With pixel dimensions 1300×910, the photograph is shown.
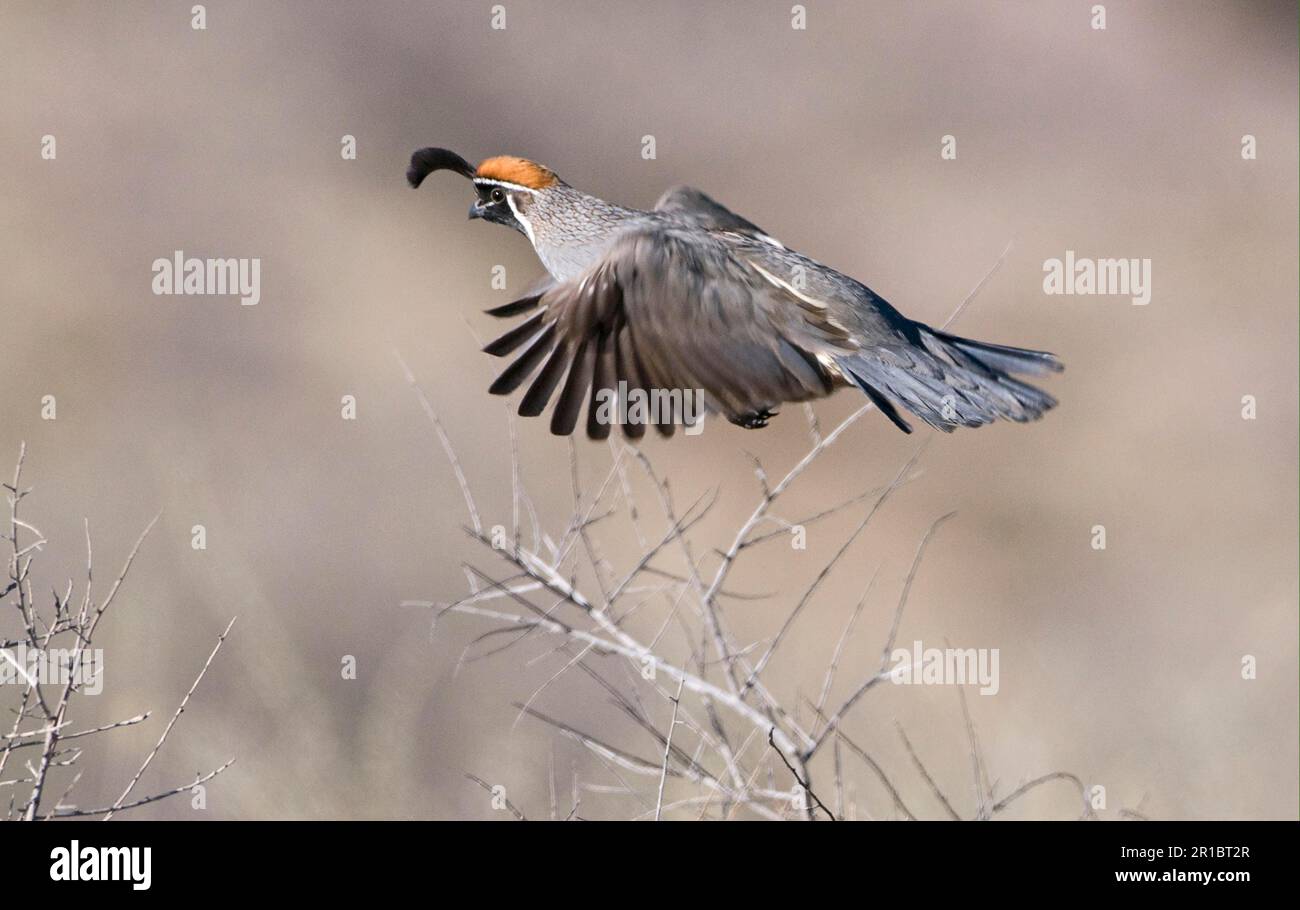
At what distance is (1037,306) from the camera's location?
15625mm

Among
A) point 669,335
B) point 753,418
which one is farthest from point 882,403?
point 669,335

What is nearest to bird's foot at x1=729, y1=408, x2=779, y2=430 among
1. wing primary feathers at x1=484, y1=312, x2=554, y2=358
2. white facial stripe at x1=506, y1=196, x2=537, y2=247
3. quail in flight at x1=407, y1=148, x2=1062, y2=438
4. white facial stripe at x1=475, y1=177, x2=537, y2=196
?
quail in flight at x1=407, y1=148, x2=1062, y2=438

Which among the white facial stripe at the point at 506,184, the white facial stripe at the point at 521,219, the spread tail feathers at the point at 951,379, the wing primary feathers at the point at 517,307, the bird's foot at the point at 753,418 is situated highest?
the white facial stripe at the point at 506,184

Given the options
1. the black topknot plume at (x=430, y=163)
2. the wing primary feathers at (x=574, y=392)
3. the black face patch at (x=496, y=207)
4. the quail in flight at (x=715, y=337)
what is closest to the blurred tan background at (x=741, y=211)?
the black face patch at (x=496, y=207)

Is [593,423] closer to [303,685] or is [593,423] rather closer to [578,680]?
[303,685]

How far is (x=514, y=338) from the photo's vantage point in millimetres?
5445

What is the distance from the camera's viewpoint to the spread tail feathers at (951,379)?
5.46m

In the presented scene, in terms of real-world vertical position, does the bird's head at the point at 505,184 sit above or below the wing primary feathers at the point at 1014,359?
above

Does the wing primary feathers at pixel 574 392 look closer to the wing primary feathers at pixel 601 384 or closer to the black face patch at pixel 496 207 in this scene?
the wing primary feathers at pixel 601 384

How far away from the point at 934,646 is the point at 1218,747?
360cm

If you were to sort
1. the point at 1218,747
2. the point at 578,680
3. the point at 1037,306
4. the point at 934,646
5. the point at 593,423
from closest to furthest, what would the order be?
the point at 593,423, the point at 1218,747, the point at 578,680, the point at 934,646, the point at 1037,306

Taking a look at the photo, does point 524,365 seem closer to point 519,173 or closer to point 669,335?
point 669,335

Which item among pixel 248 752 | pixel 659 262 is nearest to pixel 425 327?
pixel 248 752

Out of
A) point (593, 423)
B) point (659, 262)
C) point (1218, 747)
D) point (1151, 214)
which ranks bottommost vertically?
point (1218, 747)
